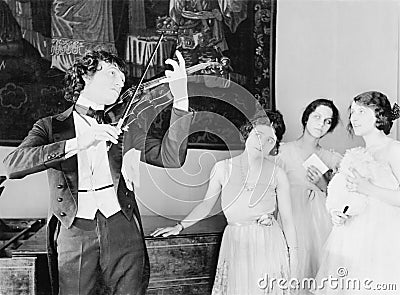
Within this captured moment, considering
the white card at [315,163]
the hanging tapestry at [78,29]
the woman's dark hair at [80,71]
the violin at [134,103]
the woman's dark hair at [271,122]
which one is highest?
the hanging tapestry at [78,29]

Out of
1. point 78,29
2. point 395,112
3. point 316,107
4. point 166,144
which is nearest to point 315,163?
point 316,107

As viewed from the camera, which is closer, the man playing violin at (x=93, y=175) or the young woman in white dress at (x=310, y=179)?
the man playing violin at (x=93, y=175)

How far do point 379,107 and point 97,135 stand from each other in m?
0.88

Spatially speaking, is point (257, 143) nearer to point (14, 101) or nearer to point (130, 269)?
point (130, 269)

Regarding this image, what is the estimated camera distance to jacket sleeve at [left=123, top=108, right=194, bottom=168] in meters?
2.15

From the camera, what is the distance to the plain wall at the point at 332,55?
224cm

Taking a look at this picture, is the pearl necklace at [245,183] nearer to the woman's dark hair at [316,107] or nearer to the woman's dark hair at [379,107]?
the woman's dark hair at [316,107]

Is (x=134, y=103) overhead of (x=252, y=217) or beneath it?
overhead

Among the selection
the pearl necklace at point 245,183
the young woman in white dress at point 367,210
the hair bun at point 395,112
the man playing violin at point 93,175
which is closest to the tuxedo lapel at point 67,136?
the man playing violin at point 93,175

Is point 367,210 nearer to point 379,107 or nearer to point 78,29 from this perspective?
point 379,107

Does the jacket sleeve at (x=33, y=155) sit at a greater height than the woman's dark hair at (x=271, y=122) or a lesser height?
lesser

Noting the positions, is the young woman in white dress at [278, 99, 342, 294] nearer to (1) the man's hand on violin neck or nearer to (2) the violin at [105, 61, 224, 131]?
(2) the violin at [105, 61, 224, 131]

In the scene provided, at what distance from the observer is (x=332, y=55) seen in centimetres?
226

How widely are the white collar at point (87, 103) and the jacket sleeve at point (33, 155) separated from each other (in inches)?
5.4
